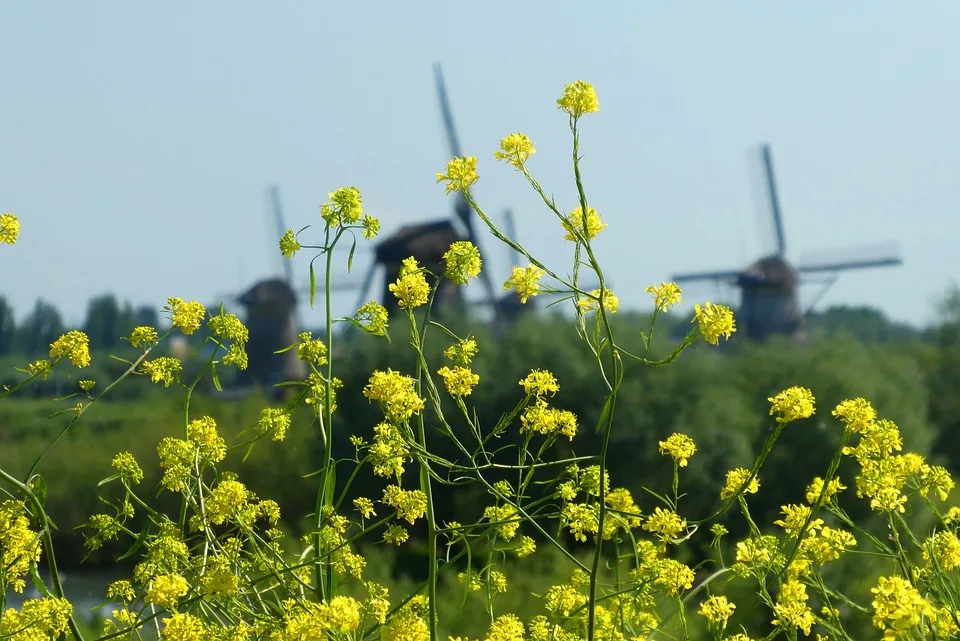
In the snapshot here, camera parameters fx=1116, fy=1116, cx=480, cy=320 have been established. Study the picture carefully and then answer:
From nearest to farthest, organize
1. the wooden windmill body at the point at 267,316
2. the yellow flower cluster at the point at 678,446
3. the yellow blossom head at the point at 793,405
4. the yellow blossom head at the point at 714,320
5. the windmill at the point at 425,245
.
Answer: the yellow blossom head at the point at 714,320, the yellow blossom head at the point at 793,405, the yellow flower cluster at the point at 678,446, the windmill at the point at 425,245, the wooden windmill body at the point at 267,316

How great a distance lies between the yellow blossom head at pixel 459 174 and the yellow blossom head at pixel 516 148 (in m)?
0.09

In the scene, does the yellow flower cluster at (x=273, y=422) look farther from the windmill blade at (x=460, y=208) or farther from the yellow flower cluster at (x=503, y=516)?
the windmill blade at (x=460, y=208)

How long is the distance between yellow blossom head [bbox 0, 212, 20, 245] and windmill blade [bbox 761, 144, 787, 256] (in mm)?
35090

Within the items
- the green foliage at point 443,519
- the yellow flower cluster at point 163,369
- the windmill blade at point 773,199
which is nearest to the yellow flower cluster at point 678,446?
the green foliage at point 443,519

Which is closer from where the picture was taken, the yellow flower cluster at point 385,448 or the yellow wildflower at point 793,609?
the yellow flower cluster at point 385,448

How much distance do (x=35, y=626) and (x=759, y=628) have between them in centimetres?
933

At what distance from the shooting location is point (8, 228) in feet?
9.20

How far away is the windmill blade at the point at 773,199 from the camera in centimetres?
3666

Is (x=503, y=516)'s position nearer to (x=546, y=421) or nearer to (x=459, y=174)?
(x=546, y=421)

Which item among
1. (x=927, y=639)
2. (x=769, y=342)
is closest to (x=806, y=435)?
(x=769, y=342)

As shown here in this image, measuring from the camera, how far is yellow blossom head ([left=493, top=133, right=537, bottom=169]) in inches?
93.0

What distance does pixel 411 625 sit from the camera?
2.23 metres

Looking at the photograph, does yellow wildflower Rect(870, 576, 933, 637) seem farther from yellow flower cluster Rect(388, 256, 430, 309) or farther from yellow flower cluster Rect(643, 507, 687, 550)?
yellow flower cluster Rect(388, 256, 430, 309)

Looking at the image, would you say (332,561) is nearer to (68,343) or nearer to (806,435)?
(68,343)
